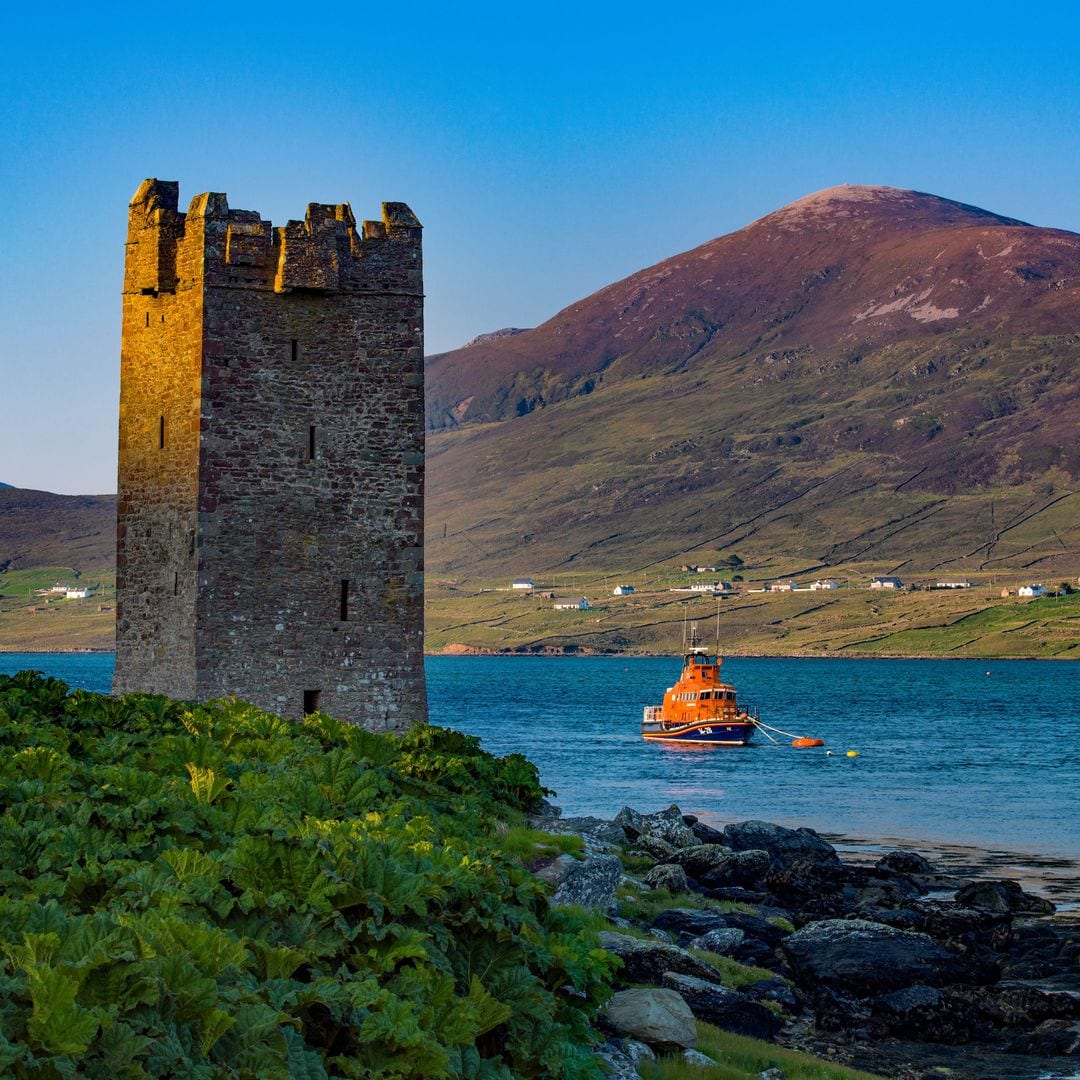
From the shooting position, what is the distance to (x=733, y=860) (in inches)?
1414

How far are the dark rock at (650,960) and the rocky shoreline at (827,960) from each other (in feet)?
0.10

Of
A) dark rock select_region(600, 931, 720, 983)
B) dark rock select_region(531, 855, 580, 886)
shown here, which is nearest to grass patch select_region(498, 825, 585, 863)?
dark rock select_region(531, 855, 580, 886)

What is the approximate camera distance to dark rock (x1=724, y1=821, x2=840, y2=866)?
41000 mm

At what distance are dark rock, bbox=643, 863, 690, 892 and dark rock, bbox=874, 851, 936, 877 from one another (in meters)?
11.4

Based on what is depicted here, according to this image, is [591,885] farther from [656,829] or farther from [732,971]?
[656,829]

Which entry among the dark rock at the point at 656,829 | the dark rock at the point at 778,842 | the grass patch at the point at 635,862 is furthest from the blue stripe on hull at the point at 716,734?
the grass patch at the point at 635,862

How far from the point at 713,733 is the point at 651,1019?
80.6 metres

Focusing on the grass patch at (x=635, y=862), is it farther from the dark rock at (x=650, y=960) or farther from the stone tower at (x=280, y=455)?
the dark rock at (x=650, y=960)

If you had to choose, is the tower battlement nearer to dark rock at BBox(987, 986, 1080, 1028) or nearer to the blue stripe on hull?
dark rock at BBox(987, 986, 1080, 1028)

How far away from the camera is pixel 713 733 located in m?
95.9

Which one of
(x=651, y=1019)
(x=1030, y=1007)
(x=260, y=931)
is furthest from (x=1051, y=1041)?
(x=260, y=931)

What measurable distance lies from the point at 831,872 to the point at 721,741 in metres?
59.7

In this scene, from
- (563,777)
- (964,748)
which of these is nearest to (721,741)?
(964,748)

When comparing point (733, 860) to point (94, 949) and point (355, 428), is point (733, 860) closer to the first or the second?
point (355, 428)
